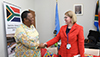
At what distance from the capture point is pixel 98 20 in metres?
3.47

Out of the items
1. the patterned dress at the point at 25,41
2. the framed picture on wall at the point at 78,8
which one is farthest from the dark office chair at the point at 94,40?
the patterned dress at the point at 25,41

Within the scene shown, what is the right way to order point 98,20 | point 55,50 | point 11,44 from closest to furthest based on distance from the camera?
point 11,44, point 55,50, point 98,20

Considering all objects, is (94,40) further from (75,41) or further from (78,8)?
(75,41)

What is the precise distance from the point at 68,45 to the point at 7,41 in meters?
1.65

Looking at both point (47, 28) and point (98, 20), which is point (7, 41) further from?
point (98, 20)

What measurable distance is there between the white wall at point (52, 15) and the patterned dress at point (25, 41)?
2895 millimetres

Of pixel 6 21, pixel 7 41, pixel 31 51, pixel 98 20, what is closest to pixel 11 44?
pixel 7 41

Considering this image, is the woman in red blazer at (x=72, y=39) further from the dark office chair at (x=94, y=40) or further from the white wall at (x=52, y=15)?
the white wall at (x=52, y=15)

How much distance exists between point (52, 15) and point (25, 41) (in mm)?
3078

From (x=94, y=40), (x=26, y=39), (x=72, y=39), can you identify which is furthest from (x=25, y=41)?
(x=94, y=40)

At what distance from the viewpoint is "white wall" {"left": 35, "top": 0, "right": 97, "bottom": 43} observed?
12.5 ft

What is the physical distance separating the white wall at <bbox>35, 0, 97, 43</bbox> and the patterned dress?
290cm

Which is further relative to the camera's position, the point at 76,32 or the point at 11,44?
the point at 11,44

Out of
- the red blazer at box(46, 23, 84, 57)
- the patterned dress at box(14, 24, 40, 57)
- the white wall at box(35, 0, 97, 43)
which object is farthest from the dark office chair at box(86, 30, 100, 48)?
the patterned dress at box(14, 24, 40, 57)
